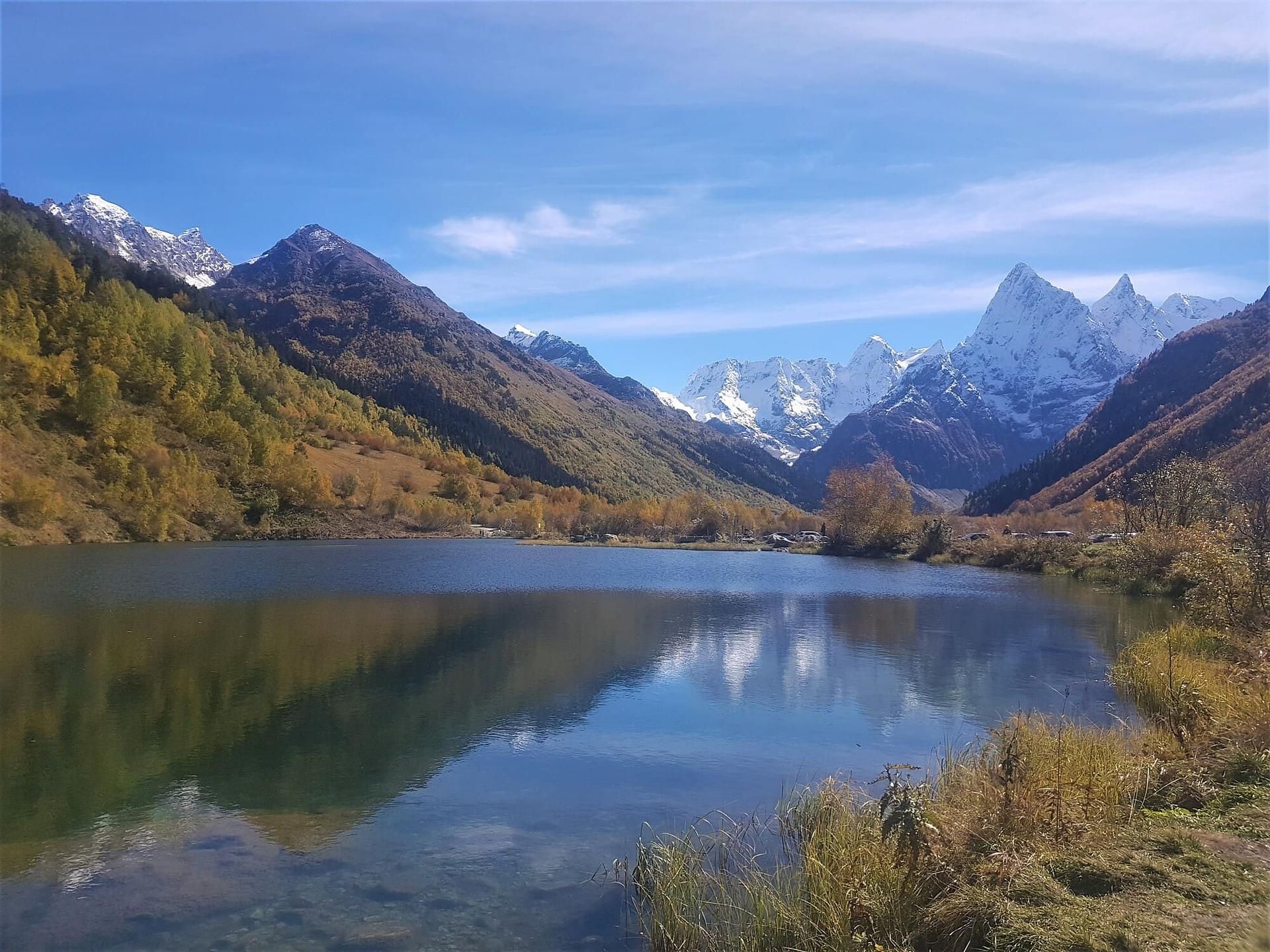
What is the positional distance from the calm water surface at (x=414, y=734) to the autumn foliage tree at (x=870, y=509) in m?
58.7

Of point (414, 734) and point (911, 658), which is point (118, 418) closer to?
point (414, 734)

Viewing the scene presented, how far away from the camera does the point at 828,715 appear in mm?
21438

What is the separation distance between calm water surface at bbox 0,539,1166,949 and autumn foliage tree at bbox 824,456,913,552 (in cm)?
5870

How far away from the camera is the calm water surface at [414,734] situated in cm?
1062

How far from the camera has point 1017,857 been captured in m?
8.15

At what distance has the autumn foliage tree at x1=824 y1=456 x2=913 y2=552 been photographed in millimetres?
103188

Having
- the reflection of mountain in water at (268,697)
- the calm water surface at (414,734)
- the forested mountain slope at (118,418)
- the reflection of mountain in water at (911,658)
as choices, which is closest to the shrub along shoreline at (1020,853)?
the calm water surface at (414,734)

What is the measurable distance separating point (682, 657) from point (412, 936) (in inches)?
808

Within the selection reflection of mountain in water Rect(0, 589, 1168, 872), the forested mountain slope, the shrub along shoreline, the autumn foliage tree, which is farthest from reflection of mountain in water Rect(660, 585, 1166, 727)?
the forested mountain slope

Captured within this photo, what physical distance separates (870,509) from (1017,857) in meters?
103

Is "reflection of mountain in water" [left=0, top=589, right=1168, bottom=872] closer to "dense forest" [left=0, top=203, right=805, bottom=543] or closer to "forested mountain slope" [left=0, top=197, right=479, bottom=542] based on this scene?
"dense forest" [left=0, top=203, right=805, bottom=543]

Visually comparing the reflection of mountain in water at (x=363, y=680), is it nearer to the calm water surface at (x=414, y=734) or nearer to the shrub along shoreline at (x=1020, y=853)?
the calm water surface at (x=414, y=734)

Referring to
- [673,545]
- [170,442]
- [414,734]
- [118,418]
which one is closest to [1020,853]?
[414,734]

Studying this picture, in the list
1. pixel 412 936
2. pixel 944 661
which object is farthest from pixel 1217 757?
pixel 944 661
